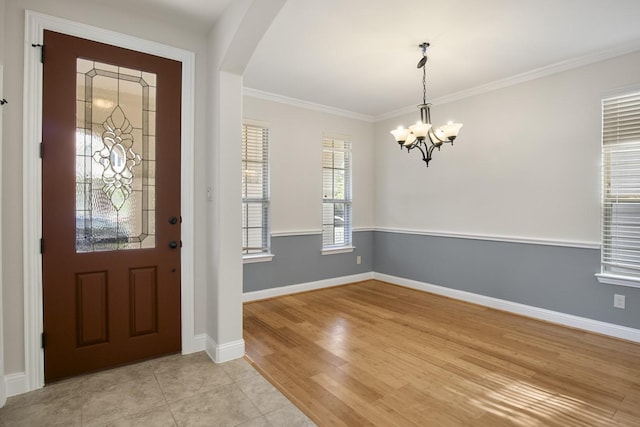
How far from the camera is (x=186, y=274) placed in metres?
2.83

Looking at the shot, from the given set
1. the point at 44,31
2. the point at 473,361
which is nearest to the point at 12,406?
the point at 44,31

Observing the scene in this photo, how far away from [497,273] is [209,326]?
345 centimetres

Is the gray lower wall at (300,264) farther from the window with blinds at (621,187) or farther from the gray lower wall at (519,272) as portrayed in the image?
the window with blinds at (621,187)

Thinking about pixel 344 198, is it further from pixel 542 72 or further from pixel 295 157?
pixel 542 72

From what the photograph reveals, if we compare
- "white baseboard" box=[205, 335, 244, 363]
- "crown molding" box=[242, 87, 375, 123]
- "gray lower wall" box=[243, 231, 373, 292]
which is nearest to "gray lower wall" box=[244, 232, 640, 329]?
"gray lower wall" box=[243, 231, 373, 292]

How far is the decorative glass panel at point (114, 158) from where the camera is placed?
2.47m

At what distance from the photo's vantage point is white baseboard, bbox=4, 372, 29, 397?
2195 mm

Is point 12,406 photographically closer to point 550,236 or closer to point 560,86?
point 550,236

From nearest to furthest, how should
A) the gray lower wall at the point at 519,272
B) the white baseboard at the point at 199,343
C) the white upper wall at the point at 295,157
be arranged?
1. the white baseboard at the point at 199,343
2. the gray lower wall at the point at 519,272
3. the white upper wall at the point at 295,157

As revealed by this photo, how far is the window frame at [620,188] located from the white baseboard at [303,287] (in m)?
3.18

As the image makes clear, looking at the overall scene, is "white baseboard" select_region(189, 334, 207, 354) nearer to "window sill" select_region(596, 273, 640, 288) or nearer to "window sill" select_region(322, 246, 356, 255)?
"window sill" select_region(322, 246, 356, 255)

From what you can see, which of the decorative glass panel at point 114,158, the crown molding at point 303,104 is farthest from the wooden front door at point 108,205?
the crown molding at point 303,104

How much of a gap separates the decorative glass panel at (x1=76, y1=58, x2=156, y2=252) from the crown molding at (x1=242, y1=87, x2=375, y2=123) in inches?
75.8

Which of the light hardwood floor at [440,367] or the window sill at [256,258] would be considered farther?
the window sill at [256,258]
